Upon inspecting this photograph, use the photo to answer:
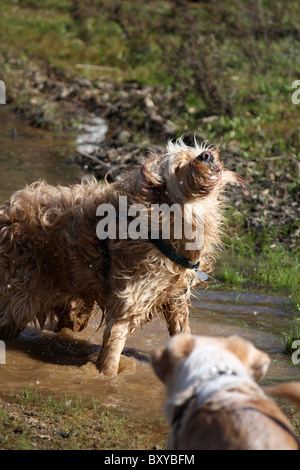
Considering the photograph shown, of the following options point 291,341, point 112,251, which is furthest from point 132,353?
point 291,341

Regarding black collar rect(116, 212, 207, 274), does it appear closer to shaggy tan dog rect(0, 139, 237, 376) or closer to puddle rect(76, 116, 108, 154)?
shaggy tan dog rect(0, 139, 237, 376)

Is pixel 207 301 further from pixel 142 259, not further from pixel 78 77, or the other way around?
pixel 78 77

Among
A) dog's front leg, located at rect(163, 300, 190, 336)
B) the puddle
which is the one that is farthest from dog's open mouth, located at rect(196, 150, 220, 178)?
the puddle

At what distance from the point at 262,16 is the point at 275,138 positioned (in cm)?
411

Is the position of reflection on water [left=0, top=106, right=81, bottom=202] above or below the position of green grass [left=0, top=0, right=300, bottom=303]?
below

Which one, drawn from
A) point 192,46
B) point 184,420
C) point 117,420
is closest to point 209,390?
point 184,420

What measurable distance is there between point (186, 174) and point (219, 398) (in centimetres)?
198

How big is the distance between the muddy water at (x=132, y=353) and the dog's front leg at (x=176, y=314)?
0.39 m

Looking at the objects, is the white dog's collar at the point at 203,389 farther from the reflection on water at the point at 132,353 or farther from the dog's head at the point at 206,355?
the reflection on water at the point at 132,353

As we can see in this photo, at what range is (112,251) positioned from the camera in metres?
4.62

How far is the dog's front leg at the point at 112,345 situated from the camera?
460cm

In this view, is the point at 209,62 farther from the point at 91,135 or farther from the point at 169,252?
the point at 169,252

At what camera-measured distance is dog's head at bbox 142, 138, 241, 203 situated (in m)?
4.09

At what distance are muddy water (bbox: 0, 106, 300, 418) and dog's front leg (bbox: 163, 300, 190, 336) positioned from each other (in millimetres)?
387
